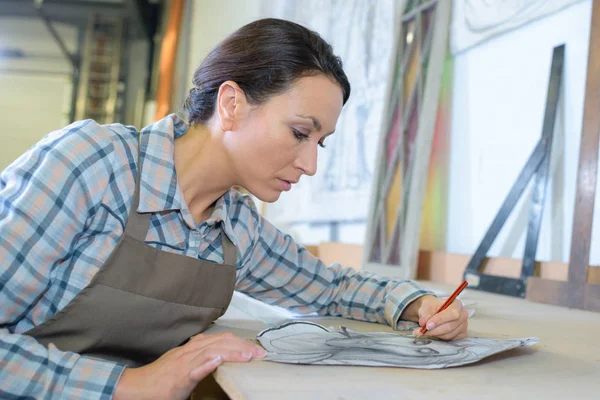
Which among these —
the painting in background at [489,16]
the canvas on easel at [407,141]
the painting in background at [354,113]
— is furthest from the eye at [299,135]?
the painting in background at [354,113]

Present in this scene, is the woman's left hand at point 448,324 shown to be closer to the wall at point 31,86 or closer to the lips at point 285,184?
the lips at point 285,184

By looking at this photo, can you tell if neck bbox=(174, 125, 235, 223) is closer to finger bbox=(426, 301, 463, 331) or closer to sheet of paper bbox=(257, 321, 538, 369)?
sheet of paper bbox=(257, 321, 538, 369)

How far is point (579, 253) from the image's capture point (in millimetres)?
1750

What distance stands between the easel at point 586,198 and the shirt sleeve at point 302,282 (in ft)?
2.01

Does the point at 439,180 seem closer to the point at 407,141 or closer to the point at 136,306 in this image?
the point at 407,141

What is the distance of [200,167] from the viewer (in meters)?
1.28

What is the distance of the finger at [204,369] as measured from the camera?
897mm

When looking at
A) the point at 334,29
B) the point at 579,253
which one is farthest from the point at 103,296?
the point at 334,29

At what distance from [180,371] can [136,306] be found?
0.20 metres

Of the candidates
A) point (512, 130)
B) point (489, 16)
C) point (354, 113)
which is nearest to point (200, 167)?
point (512, 130)

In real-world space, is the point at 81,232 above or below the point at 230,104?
below

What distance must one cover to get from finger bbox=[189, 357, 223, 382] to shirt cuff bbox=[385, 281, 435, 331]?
0.51 meters

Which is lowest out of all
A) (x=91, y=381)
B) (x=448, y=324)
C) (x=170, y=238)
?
(x=91, y=381)

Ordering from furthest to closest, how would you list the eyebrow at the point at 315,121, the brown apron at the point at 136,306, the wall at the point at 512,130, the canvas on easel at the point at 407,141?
the canvas on easel at the point at 407,141, the wall at the point at 512,130, the eyebrow at the point at 315,121, the brown apron at the point at 136,306
